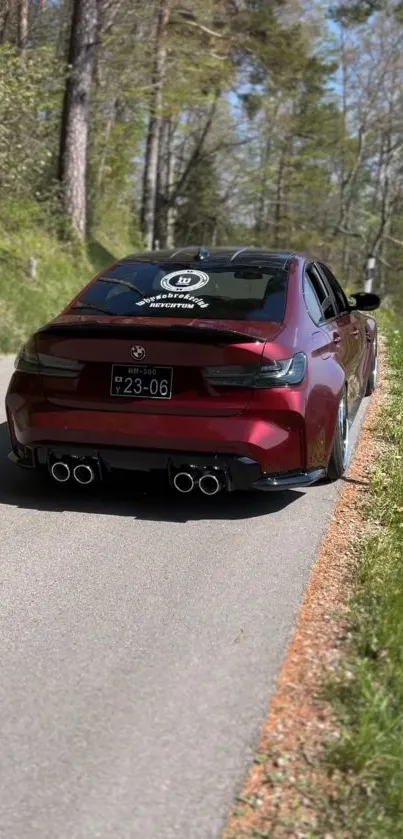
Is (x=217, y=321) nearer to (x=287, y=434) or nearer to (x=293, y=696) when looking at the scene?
(x=287, y=434)

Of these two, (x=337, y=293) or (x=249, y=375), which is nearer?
(x=249, y=375)

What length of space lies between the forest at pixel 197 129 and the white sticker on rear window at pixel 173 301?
7308mm

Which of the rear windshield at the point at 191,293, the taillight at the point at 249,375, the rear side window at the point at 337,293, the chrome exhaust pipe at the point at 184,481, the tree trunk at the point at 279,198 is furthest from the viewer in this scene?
the tree trunk at the point at 279,198

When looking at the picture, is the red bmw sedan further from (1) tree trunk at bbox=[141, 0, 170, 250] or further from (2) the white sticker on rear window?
(1) tree trunk at bbox=[141, 0, 170, 250]

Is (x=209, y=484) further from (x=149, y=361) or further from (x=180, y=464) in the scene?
(x=149, y=361)

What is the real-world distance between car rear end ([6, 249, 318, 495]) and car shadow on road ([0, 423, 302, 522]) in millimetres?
283

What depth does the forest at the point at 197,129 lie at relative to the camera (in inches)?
628

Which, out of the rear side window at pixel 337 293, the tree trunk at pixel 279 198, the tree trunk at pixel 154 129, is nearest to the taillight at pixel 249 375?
the rear side window at pixel 337 293

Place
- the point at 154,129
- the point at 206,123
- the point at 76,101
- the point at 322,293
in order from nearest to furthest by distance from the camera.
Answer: the point at 322,293
the point at 76,101
the point at 154,129
the point at 206,123

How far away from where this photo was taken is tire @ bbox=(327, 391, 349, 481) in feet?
16.7

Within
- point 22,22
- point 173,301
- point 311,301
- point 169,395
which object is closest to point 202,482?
point 169,395

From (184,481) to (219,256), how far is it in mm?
1702

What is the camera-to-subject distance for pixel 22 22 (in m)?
16.8

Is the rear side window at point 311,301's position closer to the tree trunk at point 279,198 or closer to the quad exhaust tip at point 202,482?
the quad exhaust tip at point 202,482
